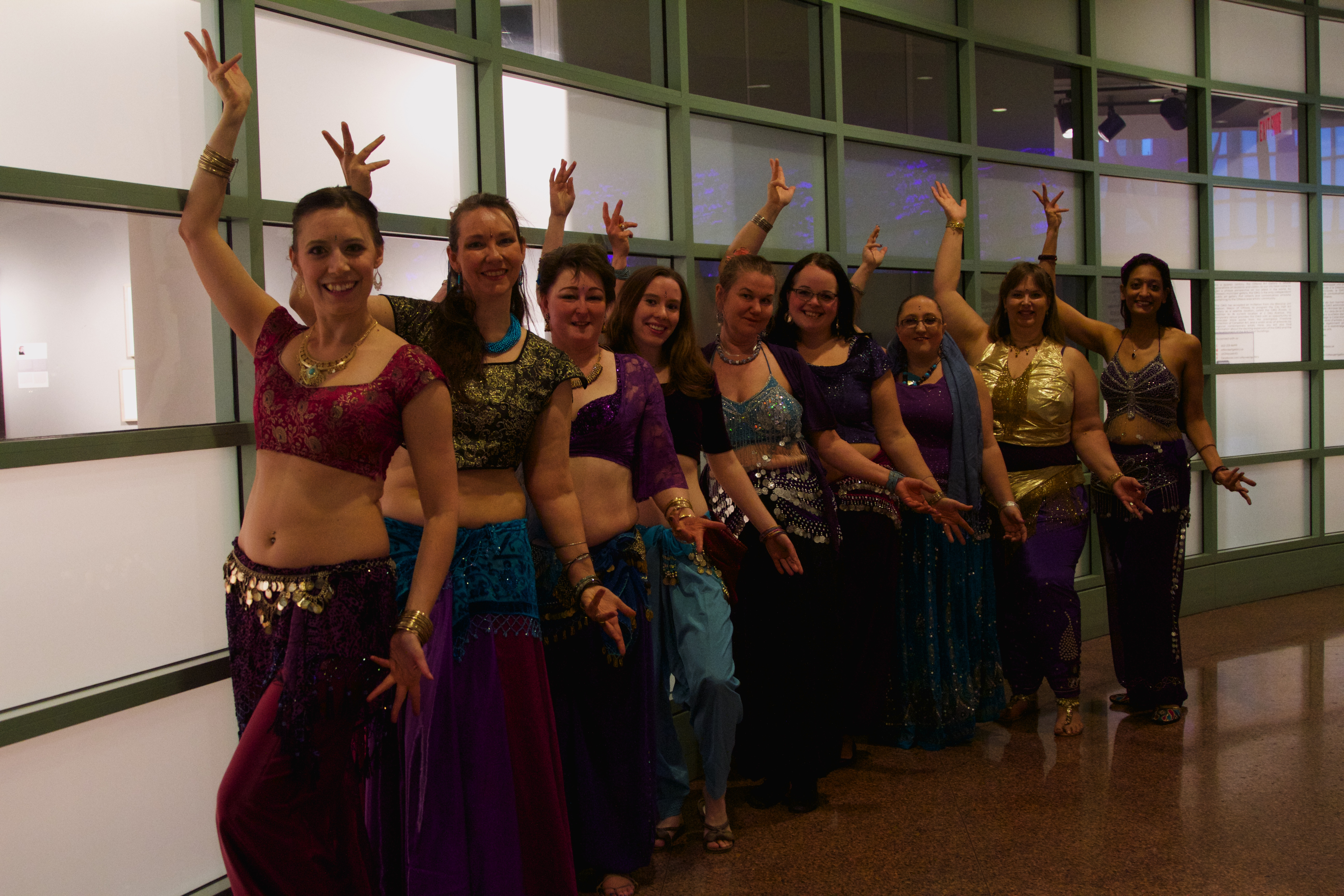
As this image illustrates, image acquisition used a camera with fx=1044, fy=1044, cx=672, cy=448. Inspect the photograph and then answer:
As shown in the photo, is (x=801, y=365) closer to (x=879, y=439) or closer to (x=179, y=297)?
(x=879, y=439)

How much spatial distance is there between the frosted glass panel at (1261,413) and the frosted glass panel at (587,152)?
3.66 meters

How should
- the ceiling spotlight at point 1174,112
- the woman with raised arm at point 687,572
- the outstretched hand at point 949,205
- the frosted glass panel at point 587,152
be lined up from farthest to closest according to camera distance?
the ceiling spotlight at point 1174,112
the outstretched hand at point 949,205
the frosted glass panel at point 587,152
the woman with raised arm at point 687,572

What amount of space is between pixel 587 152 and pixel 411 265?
0.83 meters

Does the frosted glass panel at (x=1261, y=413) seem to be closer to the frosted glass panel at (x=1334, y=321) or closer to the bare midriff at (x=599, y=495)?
the frosted glass panel at (x=1334, y=321)

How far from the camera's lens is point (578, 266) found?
2.48 metres

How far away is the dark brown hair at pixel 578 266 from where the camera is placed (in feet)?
8.14

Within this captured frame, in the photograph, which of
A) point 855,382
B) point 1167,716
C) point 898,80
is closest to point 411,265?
point 855,382

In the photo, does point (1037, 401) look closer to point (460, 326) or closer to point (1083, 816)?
point (1083, 816)

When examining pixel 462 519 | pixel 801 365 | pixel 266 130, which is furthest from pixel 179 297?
pixel 801 365

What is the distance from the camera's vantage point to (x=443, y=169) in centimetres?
297

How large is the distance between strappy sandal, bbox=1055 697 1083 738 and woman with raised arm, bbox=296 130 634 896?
7.00 feet

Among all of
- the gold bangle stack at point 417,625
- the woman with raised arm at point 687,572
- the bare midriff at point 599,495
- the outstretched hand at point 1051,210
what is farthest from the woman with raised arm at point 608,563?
the outstretched hand at point 1051,210

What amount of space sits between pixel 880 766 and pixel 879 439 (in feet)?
3.61

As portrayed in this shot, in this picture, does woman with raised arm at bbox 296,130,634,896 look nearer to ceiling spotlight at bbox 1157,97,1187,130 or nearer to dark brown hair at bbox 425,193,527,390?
dark brown hair at bbox 425,193,527,390
